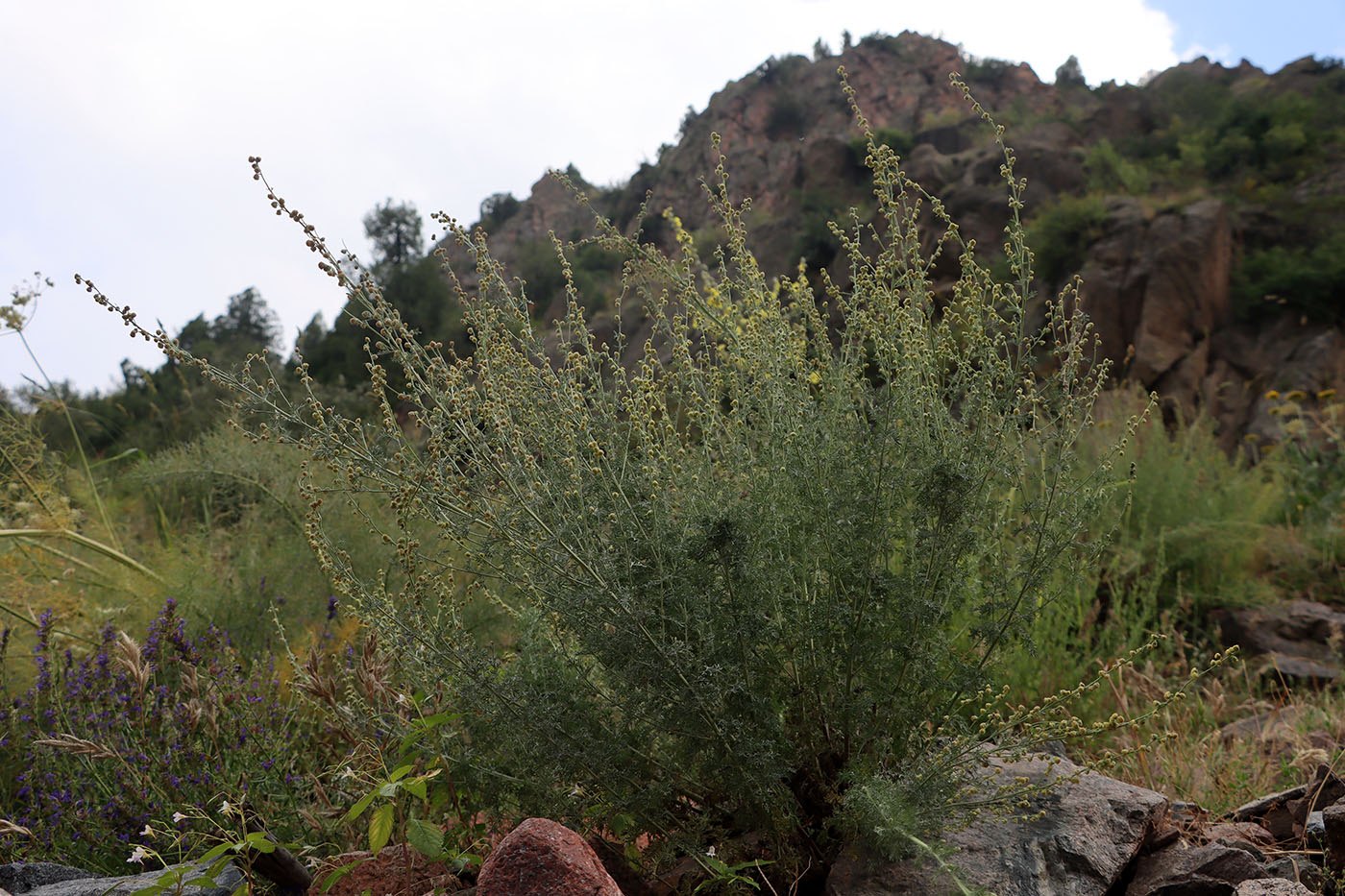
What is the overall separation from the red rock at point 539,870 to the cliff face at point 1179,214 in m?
7.74

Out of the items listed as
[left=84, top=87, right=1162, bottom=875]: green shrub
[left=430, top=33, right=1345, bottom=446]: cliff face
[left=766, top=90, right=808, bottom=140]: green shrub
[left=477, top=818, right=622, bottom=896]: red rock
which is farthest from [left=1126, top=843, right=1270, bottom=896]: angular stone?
[left=766, top=90, right=808, bottom=140]: green shrub

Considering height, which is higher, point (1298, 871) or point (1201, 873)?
point (1201, 873)

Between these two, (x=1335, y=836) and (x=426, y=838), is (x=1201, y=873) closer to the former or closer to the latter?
(x=1335, y=836)

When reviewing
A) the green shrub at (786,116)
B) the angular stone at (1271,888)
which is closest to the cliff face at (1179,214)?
the angular stone at (1271,888)

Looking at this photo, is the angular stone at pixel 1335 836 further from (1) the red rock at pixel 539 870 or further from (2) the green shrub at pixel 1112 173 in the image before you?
(2) the green shrub at pixel 1112 173

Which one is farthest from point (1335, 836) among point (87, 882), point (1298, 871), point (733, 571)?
point (87, 882)

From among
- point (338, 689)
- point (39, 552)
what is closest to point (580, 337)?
point (338, 689)

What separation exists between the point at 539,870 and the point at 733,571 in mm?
667

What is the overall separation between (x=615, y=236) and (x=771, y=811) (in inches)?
59.9

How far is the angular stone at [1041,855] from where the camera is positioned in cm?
187

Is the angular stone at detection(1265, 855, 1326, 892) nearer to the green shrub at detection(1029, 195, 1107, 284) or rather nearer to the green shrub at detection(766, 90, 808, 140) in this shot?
the green shrub at detection(1029, 195, 1107, 284)

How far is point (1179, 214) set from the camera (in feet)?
50.6

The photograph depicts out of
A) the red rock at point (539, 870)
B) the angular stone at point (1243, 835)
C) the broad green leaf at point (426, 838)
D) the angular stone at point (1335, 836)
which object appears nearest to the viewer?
the red rock at point (539, 870)

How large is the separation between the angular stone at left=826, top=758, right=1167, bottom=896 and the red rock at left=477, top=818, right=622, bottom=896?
65 cm
